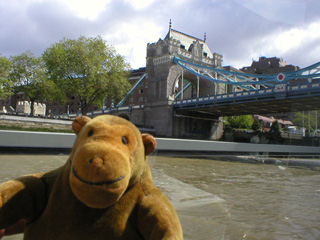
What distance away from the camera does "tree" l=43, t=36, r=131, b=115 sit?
64.2 ft

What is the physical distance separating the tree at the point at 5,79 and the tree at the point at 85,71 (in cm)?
296

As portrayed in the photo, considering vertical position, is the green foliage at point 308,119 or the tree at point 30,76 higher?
the tree at point 30,76

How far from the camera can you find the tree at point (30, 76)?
19.9 m

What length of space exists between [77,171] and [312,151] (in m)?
12.0

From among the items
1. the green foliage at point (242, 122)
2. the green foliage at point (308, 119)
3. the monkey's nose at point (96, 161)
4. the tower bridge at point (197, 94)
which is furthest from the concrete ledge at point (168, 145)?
the green foliage at point (242, 122)

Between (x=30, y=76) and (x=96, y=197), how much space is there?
72.0 feet

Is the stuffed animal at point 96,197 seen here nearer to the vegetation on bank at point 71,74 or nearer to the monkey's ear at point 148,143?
the monkey's ear at point 148,143

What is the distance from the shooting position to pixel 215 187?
146 inches

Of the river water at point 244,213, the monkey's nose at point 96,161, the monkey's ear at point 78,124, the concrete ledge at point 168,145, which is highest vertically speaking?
the monkey's ear at point 78,124

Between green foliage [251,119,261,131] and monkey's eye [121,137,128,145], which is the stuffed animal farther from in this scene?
green foliage [251,119,261,131]

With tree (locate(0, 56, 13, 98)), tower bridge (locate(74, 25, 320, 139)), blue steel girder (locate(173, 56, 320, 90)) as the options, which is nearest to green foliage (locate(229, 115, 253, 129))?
tower bridge (locate(74, 25, 320, 139))

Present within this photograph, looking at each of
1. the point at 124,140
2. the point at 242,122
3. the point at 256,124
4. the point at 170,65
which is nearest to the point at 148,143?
the point at 124,140

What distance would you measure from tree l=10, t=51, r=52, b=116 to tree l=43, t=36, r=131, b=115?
0.82 m

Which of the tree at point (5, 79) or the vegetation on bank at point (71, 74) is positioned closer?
the tree at point (5, 79)
